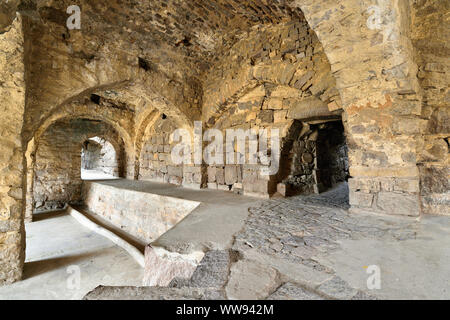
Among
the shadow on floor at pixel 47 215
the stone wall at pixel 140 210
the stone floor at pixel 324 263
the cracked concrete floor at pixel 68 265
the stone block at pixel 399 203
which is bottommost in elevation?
the cracked concrete floor at pixel 68 265

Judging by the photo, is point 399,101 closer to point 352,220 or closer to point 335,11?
point 335,11

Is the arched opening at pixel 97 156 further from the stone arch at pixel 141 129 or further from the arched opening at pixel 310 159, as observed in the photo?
the arched opening at pixel 310 159

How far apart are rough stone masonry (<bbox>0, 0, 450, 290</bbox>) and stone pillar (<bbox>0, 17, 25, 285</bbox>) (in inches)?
0.5

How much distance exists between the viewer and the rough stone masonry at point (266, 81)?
2164 millimetres

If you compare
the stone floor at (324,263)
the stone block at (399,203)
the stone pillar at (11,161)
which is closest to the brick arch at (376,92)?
the stone block at (399,203)

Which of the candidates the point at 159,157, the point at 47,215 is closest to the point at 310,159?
the point at 159,157

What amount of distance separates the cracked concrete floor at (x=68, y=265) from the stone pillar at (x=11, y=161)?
0.30 metres

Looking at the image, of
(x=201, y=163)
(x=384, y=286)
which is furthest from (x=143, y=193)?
(x=384, y=286)

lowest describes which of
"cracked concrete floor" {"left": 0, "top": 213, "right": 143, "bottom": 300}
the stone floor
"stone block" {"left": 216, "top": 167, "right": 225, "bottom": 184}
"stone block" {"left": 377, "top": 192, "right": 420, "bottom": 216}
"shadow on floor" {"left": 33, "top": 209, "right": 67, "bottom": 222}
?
"cracked concrete floor" {"left": 0, "top": 213, "right": 143, "bottom": 300}

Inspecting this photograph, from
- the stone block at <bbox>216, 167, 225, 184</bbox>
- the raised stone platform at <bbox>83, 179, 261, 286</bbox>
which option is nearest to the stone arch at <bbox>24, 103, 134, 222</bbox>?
the raised stone platform at <bbox>83, 179, 261, 286</bbox>

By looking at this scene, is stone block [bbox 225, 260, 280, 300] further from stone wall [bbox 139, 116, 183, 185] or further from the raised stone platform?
stone wall [bbox 139, 116, 183, 185]

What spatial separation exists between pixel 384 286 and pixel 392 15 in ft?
6.80

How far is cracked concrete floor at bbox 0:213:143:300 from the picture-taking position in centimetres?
258

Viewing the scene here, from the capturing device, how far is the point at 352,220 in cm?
230
